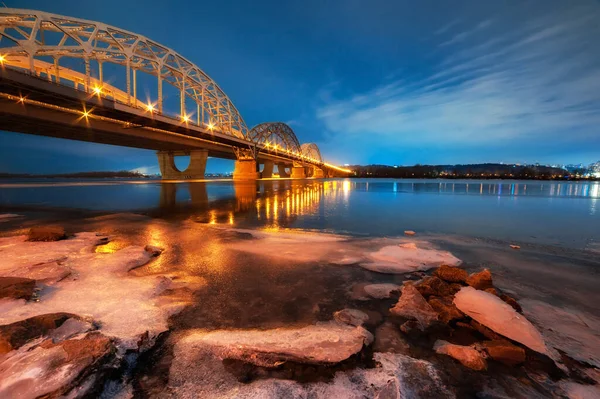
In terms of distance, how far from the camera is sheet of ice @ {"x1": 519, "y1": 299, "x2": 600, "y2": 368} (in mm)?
3400

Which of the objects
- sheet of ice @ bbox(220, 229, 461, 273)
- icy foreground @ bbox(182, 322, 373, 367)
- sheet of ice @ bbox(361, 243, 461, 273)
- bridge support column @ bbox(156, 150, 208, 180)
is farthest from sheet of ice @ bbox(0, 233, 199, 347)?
bridge support column @ bbox(156, 150, 208, 180)

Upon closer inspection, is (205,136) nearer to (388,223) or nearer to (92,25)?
(92,25)

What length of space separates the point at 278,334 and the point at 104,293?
360cm

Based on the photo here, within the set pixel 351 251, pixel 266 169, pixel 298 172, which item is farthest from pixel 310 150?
pixel 351 251

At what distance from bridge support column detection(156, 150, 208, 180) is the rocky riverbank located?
213 feet

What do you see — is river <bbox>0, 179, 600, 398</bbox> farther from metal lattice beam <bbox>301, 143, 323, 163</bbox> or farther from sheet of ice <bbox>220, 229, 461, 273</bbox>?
metal lattice beam <bbox>301, 143, 323, 163</bbox>

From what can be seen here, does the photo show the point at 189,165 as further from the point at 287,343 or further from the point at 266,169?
the point at 287,343

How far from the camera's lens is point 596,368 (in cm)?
312

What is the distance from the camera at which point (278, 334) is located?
12.0 ft

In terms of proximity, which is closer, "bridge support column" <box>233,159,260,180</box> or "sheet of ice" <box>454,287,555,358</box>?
"sheet of ice" <box>454,287,555,358</box>

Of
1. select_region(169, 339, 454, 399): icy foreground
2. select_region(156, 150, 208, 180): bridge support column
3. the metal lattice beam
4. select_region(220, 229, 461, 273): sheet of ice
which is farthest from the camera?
the metal lattice beam

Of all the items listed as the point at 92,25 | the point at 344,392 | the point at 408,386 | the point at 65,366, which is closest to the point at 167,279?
the point at 65,366

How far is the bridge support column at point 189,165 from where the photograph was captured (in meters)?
66.9

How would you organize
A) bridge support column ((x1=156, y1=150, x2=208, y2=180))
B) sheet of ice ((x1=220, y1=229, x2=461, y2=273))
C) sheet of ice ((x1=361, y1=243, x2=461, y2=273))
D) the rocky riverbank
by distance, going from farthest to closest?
bridge support column ((x1=156, y1=150, x2=208, y2=180)) < sheet of ice ((x1=220, y1=229, x2=461, y2=273)) < sheet of ice ((x1=361, y1=243, x2=461, y2=273)) < the rocky riverbank
